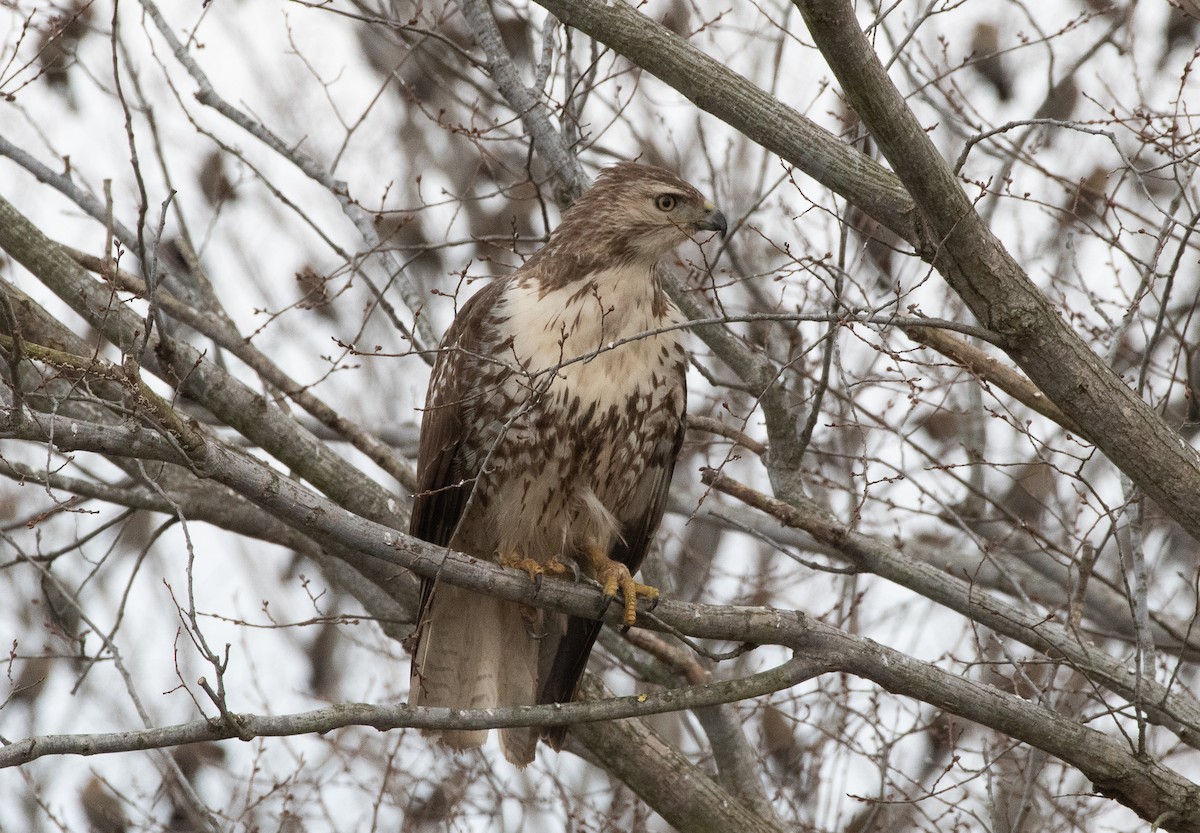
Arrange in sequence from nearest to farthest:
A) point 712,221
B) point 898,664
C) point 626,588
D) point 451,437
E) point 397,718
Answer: point 397,718
point 898,664
point 626,588
point 451,437
point 712,221

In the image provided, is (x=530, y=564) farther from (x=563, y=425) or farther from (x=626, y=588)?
(x=563, y=425)

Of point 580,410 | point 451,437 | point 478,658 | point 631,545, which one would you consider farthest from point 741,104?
point 478,658

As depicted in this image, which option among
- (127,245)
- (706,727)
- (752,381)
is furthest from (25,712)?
(752,381)

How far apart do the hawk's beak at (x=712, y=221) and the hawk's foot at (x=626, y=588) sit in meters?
1.36

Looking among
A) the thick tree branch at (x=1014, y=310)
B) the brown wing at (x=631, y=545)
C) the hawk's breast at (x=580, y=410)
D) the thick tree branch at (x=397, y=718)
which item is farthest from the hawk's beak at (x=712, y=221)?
the thick tree branch at (x=397, y=718)

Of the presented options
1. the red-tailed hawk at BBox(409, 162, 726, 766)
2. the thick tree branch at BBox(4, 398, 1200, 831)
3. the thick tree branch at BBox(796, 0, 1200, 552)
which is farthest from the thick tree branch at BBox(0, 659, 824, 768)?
the thick tree branch at BBox(796, 0, 1200, 552)

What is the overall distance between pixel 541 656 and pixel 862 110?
10.2ft

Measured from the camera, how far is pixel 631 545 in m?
5.77

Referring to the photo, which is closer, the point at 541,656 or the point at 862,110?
the point at 862,110

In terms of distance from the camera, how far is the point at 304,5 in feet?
17.4

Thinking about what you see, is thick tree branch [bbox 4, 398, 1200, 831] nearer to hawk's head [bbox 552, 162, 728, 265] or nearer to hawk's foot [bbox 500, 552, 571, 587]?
hawk's foot [bbox 500, 552, 571, 587]

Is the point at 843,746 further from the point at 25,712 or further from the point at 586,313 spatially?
the point at 25,712

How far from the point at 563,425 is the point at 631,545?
85 centimetres

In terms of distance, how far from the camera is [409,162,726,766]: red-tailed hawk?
5.16m
